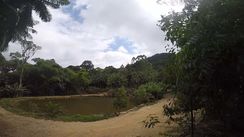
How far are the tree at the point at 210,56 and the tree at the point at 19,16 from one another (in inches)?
529

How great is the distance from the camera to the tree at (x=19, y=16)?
19.1 meters

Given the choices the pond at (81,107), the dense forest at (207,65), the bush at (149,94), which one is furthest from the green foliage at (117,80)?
the dense forest at (207,65)

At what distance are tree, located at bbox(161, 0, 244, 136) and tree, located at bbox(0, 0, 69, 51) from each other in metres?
13.4

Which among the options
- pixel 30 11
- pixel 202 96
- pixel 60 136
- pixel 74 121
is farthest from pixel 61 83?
pixel 202 96

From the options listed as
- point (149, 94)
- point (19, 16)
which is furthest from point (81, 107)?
point (19, 16)

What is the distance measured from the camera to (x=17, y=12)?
19.8 metres

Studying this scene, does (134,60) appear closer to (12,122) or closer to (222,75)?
(12,122)

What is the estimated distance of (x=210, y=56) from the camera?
5969mm

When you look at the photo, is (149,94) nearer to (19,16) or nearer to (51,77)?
(19,16)

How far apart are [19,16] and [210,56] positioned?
642 inches

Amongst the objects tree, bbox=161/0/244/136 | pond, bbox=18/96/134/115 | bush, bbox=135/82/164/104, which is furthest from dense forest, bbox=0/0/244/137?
pond, bbox=18/96/134/115

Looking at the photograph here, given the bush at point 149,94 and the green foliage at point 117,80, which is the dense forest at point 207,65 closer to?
the bush at point 149,94

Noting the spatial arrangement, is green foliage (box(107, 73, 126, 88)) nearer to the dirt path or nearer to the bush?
the bush

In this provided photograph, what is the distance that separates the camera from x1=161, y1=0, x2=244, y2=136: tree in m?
5.81
